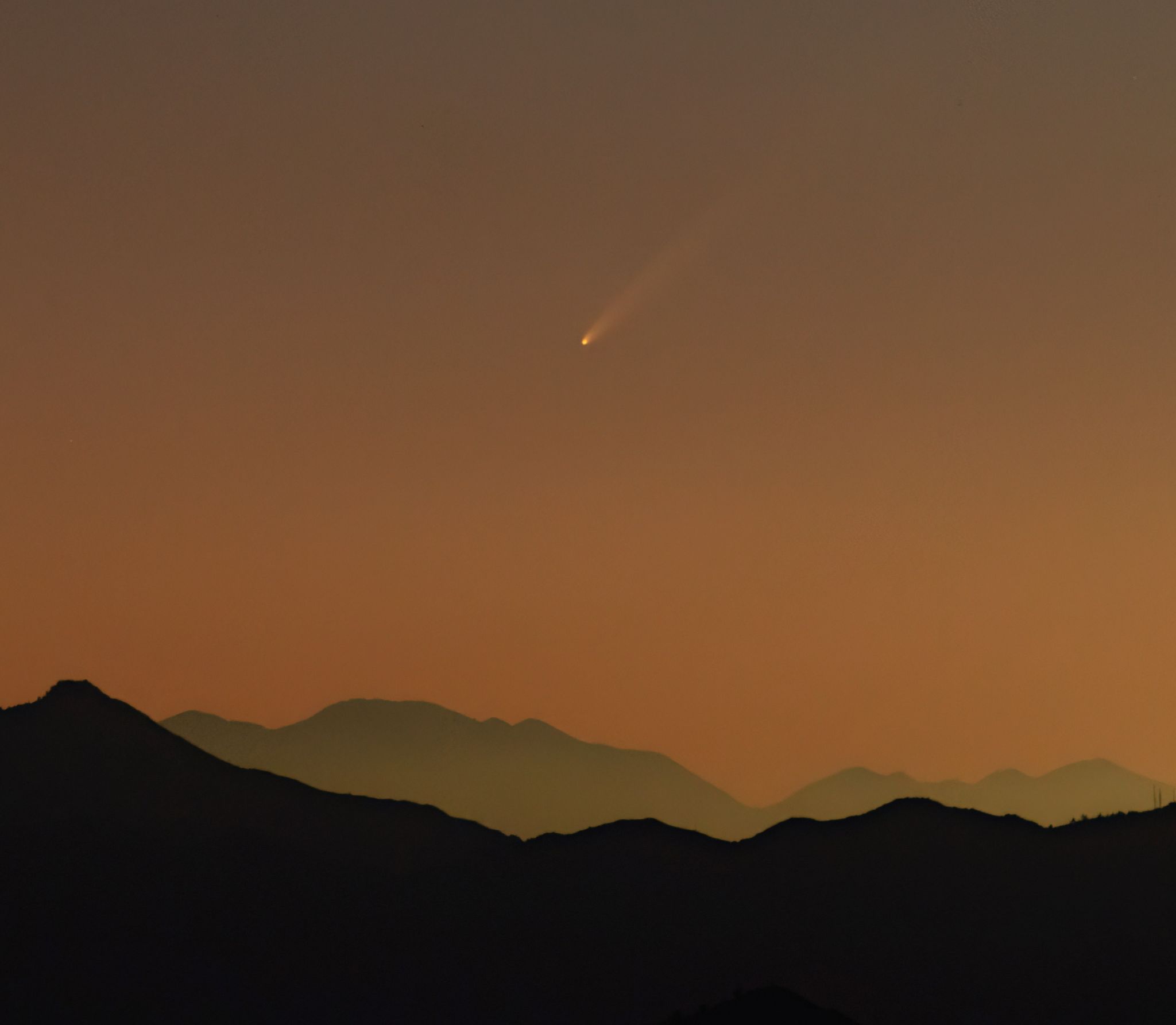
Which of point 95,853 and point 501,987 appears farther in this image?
point 95,853

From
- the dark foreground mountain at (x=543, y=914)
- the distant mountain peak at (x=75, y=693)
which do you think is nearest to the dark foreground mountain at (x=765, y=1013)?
the dark foreground mountain at (x=543, y=914)

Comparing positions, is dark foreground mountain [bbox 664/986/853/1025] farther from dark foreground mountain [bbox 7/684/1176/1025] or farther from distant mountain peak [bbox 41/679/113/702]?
distant mountain peak [bbox 41/679/113/702]

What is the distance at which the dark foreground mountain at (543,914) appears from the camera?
403ft

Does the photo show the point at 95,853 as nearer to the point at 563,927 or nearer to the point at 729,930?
the point at 563,927

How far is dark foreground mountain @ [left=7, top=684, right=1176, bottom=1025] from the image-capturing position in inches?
4830

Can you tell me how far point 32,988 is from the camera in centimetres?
12281

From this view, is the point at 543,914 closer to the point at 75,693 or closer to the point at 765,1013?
the point at 765,1013

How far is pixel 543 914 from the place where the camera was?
138250 millimetres

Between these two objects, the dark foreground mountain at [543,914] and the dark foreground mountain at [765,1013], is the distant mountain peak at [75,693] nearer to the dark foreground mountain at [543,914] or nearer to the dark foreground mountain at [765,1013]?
the dark foreground mountain at [543,914]

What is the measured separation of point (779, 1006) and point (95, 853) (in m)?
69.7

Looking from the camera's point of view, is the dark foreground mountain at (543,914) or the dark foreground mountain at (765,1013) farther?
the dark foreground mountain at (543,914)

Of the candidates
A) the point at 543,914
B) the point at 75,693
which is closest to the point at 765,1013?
the point at 543,914

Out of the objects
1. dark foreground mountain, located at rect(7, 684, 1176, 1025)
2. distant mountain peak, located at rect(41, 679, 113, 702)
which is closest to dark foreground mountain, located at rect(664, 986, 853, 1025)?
dark foreground mountain, located at rect(7, 684, 1176, 1025)

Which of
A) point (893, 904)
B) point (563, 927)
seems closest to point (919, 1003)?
point (893, 904)
